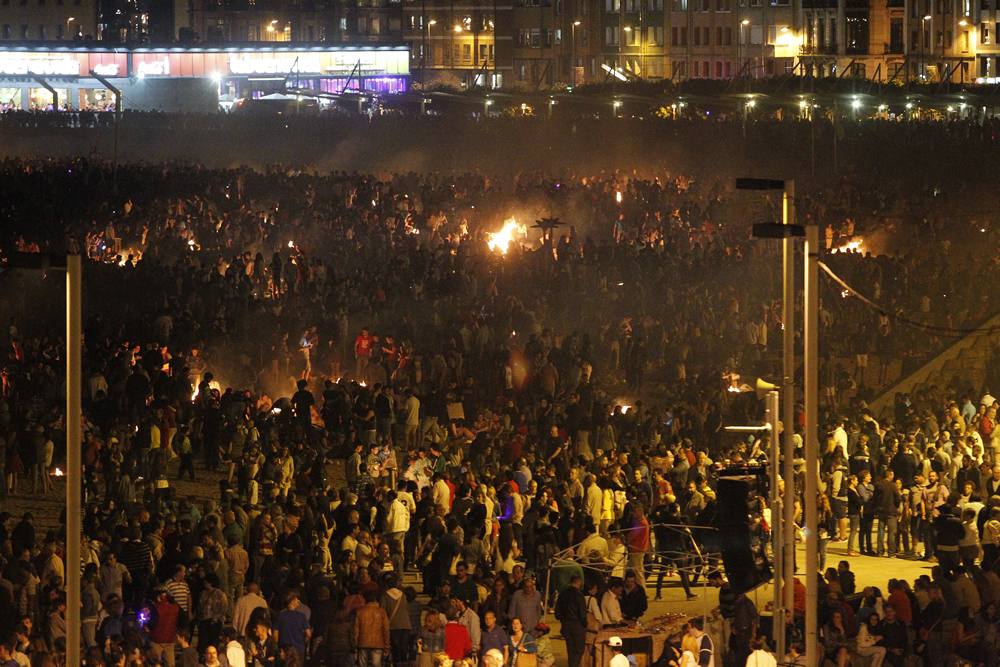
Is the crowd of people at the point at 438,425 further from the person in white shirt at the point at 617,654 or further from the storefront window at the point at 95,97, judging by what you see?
the storefront window at the point at 95,97

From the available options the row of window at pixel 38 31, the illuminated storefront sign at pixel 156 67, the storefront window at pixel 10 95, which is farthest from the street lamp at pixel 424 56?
the row of window at pixel 38 31

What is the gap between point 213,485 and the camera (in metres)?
25.9

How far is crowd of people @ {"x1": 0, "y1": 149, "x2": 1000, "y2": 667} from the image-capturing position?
18.0 m

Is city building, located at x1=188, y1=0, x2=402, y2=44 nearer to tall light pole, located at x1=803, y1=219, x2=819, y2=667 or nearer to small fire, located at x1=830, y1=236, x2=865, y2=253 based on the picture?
small fire, located at x1=830, y1=236, x2=865, y2=253

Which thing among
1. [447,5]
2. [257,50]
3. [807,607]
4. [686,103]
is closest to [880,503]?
[807,607]

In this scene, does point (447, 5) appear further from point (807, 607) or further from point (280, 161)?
point (807, 607)

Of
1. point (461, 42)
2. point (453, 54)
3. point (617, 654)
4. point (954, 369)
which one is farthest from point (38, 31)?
point (617, 654)

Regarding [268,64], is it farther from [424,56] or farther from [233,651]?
[233,651]

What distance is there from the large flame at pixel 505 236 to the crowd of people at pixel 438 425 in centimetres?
13

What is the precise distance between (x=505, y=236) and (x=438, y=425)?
50.7ft

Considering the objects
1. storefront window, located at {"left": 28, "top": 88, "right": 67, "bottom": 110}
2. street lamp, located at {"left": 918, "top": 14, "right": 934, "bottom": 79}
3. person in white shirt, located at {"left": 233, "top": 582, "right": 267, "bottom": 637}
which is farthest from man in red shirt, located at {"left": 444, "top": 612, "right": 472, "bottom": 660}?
street lamp, located at {"left": 918, "top": 14, "right": 934, "bottom": 79}

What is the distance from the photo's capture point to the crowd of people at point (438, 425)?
1798cm

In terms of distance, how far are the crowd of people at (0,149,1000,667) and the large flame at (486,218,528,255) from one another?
129 millimetres

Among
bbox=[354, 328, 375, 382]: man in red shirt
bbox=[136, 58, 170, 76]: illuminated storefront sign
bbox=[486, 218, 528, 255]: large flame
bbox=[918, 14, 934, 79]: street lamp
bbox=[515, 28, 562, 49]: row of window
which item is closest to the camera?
bbox=[354, 328, 375, 382]: man in red shirt
